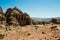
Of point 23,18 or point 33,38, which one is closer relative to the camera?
point 33,38

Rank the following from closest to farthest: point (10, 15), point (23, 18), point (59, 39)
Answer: point (59, 39)
point (10, 15)
point (23, 18)

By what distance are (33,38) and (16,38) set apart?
7.47ft

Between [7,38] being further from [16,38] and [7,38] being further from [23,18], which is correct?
[23,18]

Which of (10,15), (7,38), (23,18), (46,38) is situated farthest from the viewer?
(23,18)

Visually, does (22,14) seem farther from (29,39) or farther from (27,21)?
(29,39)

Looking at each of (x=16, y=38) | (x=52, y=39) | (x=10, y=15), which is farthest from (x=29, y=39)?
(x=10, y=15)

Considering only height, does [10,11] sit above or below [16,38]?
above

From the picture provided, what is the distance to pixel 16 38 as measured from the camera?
610 inches

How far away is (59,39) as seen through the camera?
13.3 metres

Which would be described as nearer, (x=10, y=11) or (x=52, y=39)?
(x=52, y=39)

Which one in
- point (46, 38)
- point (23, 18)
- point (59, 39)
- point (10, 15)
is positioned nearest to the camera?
point (59, 39)

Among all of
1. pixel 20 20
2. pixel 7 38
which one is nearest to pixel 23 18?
pixel 20 20

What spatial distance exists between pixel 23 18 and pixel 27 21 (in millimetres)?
2438

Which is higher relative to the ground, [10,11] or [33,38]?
[10,11]
